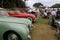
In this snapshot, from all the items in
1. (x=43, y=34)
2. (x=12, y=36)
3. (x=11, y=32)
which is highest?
(x=11, y=32)

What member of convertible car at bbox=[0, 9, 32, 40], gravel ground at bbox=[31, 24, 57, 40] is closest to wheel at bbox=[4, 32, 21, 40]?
convertible car at bbox=[0, 9, 32, 40]

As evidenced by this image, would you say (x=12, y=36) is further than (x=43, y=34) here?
No

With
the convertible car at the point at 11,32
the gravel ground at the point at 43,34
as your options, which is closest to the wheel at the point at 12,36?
the convertible car at the point at 11,32

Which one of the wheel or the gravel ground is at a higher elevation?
the wheel

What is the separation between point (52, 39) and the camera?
10.8 metres

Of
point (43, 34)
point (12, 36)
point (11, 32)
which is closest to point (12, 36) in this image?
point (12, 36)

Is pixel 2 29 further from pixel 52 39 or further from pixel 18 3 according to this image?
pixel 18 3

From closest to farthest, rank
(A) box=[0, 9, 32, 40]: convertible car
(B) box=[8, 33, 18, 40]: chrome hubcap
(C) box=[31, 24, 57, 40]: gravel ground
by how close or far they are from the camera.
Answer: (A) box=[0, 9, 32, 40]: convertible car → (B) box=[8, 33, 18, 40]: chrome hubcap → (C) box=[31, 24, 57, 40]: gravel ground

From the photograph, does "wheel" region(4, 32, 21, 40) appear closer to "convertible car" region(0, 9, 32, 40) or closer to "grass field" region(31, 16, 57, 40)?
"convertible car" region(0, 9, 32, 40)

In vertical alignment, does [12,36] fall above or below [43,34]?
above

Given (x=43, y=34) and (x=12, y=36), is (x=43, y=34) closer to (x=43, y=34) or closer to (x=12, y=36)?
(x=43, y=34)

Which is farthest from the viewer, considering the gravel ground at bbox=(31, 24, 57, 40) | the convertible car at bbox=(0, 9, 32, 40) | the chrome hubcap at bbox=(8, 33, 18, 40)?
the gravel ground at bbox=(31, 24, 57, 40)

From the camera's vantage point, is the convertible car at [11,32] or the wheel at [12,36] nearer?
the convertible car at [11,32]

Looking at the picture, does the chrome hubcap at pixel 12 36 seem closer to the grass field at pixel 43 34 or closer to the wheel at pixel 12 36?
the wheel at pixel 12 36
